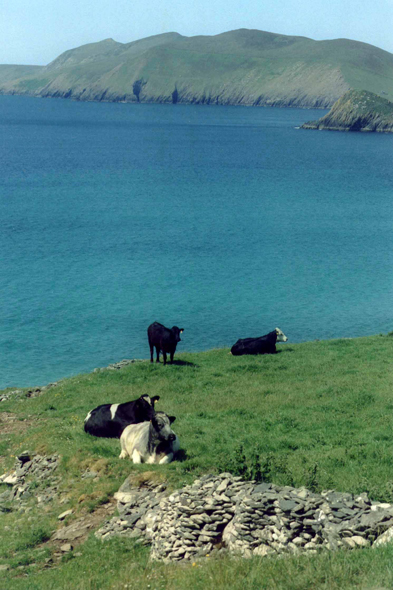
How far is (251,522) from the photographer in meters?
10.7

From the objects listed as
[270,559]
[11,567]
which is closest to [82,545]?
[11,567]

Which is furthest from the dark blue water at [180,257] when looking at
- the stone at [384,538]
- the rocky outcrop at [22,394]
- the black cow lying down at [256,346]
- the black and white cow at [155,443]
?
the stone at [384,538]

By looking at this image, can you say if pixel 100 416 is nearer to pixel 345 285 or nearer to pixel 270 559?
pixel 270 559

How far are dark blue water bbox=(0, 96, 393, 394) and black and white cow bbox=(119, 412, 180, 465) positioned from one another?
20.7 meters

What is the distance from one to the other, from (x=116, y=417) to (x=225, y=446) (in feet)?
12.4

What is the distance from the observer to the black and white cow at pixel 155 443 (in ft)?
47.5

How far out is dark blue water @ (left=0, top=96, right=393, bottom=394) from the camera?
4134 centimetres

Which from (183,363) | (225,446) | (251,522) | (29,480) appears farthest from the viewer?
(183,363)

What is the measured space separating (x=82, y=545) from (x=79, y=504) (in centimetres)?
174

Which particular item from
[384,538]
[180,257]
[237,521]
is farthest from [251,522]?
[180,257]

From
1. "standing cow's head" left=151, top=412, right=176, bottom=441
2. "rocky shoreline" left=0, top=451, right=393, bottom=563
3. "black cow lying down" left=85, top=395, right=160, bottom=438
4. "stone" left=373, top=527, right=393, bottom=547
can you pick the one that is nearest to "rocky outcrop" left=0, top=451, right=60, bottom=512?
"black cow lying down" left=85, top=395, right=160, bottom=438

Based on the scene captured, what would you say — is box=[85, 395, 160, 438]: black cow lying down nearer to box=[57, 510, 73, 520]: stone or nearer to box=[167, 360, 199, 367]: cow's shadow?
box=[57, 510, 73, 520]: stone

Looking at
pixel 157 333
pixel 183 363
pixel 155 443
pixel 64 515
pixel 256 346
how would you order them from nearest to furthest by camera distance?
1. pixel 64 515
2. pixel 155 443
3. pixel 183 363
4. pixel 157 333
5. pixel 256 346

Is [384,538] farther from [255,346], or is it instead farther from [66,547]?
[255,346]
